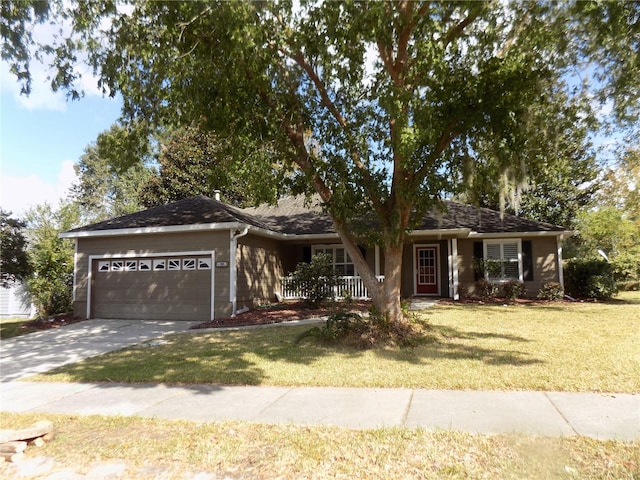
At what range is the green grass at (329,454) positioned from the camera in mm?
3311

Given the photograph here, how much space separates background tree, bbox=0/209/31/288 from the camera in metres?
15.0

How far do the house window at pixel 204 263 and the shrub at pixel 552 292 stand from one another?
38.2 ft

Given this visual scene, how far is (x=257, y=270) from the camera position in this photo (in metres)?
15.0

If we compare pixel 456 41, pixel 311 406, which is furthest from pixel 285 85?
pixel 311 406

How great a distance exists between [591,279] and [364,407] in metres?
14.1

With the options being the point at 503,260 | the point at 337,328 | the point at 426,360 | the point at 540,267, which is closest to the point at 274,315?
the point at 337,328

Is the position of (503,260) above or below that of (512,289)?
above

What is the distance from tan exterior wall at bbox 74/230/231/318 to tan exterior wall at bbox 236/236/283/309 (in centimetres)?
56

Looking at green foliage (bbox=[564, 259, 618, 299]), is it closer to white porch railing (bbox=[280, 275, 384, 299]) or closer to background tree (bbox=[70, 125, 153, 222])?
white porch railing (bbox=[280, 275, 384, 299])

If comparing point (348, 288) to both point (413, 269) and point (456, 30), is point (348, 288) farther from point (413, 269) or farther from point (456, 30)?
point (456, 30)

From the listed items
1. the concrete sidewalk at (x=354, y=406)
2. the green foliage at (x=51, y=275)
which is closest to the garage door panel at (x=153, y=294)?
the green foliage at (x=51, y=275)

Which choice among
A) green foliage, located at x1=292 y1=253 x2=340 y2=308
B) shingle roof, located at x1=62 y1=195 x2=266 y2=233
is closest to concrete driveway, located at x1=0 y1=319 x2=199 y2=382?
shingle roof, located at x1=62 y1=195 x2=266 y2=233

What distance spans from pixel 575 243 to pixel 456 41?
21.7 m

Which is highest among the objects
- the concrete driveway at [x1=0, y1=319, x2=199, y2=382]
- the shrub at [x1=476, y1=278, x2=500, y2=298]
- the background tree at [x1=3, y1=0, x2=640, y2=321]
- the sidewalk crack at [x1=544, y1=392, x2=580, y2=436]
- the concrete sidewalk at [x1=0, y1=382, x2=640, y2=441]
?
the background tree at [x1=3, y1=0, x2=640, y2=321]
